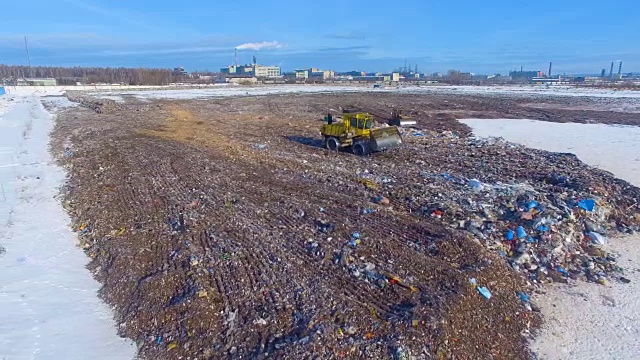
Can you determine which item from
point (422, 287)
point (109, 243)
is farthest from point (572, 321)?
point (109, 243)

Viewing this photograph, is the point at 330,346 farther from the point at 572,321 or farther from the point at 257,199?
the point at 257,199

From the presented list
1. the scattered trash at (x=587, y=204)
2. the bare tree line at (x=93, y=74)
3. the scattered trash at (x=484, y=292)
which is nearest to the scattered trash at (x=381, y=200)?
the scattered trash at (x=484, y=292)

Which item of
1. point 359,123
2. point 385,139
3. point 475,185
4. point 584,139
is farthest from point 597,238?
point 584,139

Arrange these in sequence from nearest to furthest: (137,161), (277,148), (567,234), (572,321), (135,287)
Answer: (572,321), (135,287), (567,234), (137,161), (277,148)

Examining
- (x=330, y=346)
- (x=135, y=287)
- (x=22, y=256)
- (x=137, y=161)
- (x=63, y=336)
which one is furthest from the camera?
(x=137, y=161)

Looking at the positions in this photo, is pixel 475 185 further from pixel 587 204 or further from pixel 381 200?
pixel 381 200

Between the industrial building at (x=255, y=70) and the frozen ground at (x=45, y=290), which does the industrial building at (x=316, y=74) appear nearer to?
the industrial building at (x=255, y=70)
